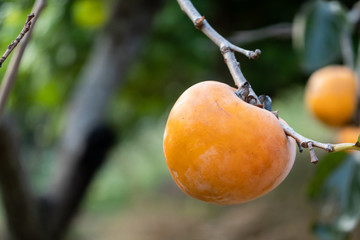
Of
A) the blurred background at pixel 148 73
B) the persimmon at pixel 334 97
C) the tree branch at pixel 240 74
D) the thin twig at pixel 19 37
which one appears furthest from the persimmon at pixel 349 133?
the thin twig at pixel 19 37

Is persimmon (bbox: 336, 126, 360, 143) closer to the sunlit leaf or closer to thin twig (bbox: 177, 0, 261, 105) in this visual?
thin twig (bbox: 177, 0, 261, 105)

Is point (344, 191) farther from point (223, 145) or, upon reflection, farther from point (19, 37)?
point (19, 37)

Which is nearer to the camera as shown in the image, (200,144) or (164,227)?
(200,144)

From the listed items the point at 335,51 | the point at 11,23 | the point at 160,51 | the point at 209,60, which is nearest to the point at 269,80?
the point at 209,60

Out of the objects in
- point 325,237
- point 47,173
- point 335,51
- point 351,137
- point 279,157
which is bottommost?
point 47,173

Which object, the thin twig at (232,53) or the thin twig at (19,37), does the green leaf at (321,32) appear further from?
the thin twig at (19,37)

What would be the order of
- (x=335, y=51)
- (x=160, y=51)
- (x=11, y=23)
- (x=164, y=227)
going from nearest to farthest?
(x=11, y=23)
(x=335, y=51)
(x=160, y=51)
(x=164, y=227)

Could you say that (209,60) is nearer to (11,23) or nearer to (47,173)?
(11,23)
